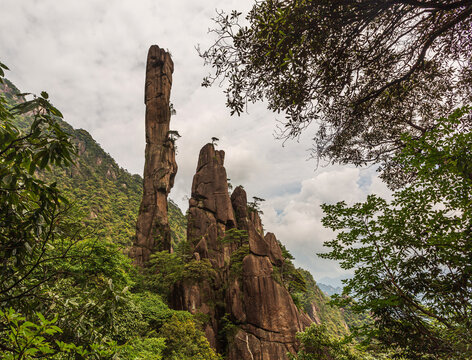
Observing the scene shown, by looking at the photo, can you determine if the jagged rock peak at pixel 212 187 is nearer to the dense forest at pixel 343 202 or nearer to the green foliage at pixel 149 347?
the green foliage at pixel 149 347

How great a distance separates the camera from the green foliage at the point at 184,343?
11.3m

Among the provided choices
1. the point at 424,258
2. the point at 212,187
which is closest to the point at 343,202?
the point at 424,258

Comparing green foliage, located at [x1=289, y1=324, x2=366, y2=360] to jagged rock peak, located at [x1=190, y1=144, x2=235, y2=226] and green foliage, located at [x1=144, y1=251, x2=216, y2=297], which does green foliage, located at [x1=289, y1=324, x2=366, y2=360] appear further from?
jagged rock peak, located at [x1=190, y1=144, x2=235, y2=226]

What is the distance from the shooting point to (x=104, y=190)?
6138 cm

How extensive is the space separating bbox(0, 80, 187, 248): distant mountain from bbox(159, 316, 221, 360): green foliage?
28.7 m

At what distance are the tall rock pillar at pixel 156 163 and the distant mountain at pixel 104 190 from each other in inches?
529

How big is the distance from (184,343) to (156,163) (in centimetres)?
2285

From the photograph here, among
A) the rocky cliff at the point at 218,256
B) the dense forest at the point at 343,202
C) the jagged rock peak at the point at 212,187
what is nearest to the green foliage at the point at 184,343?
the dense forest at the point at 343,202

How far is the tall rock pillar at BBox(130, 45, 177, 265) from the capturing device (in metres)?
26.6

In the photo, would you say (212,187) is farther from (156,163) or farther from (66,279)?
(66,279)

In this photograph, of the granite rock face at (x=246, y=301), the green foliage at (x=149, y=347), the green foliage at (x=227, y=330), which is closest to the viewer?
the green foliage at (x=149, y=347)

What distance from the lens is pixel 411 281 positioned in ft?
15.8

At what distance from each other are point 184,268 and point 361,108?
18953 mm

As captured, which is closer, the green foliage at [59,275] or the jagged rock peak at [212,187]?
the green foliage at [59,275]
